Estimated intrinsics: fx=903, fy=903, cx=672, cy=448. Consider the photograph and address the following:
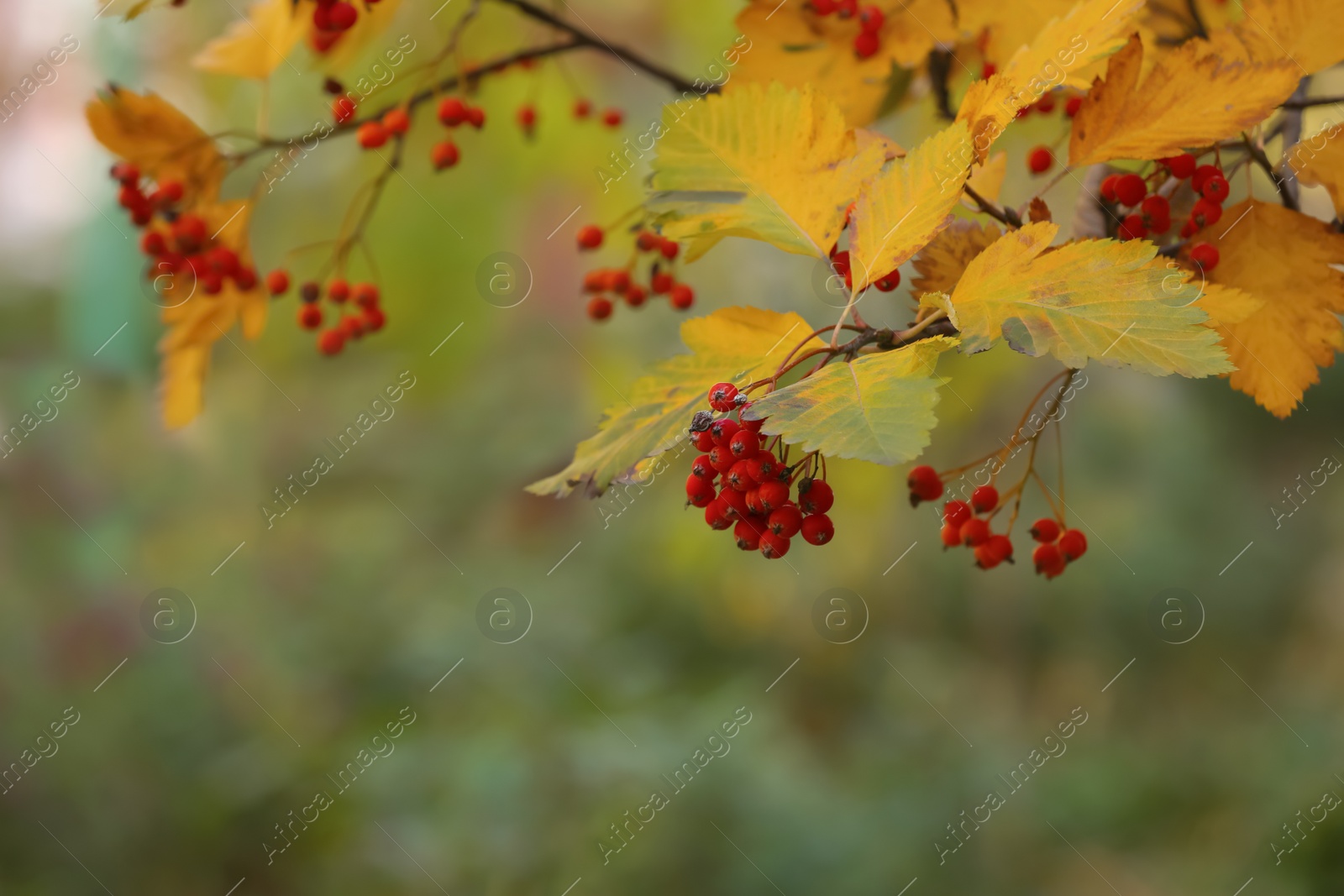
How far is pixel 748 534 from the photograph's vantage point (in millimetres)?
455

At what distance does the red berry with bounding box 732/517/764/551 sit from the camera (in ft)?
1.47

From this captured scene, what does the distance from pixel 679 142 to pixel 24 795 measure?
113 inches

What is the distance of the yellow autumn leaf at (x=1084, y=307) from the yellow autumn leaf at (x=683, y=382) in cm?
9

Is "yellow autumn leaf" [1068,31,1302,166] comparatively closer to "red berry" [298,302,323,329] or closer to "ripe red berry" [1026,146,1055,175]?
"ripe red berry" [1026,146,1055,175]

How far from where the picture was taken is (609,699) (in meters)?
2.58

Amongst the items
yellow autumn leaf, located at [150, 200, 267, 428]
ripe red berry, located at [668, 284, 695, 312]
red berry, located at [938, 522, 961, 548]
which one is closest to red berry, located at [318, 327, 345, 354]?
yellow autumn leaf, located at [150, 200, 267, 428]

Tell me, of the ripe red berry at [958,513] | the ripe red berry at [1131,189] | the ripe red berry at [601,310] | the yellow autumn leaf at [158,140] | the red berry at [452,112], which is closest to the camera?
the ripe red berry at [1131,189]

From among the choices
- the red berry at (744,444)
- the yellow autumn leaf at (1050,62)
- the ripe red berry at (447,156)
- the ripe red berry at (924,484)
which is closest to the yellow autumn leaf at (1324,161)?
the yellow autumn leaf at (1050,62)

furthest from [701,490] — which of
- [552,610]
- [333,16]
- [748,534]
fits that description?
[552,610]

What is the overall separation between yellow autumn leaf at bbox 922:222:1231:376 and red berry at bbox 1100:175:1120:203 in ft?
0.60

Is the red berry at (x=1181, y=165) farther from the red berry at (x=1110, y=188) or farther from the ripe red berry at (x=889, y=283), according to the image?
the ripe red berry at (x=889, y=283)

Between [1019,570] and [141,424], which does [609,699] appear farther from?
[141,424]

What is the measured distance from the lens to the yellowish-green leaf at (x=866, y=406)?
1.11 ft

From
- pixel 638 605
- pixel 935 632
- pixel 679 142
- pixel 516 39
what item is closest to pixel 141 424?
pixel 638 605
